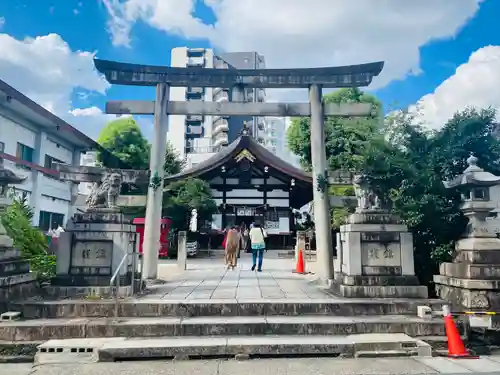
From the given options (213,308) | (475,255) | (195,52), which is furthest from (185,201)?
(195,52)

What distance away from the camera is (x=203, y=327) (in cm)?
570

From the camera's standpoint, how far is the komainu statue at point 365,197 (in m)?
7.66

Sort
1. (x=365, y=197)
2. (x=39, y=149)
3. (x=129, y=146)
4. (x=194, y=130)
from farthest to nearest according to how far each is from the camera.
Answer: (x=194, y=130)
(x=129, y=146)
(x=39, y=149)
(x=365, y=197)

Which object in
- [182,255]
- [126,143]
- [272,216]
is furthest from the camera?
[126,143]

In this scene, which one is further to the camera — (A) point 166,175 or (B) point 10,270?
(A) point 166,175

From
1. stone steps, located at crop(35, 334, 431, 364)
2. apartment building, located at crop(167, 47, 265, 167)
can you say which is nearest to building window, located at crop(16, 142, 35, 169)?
stone steps, located at crop(35, 334, 431, 364)

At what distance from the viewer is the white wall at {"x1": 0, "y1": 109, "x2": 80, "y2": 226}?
1766 centimetres

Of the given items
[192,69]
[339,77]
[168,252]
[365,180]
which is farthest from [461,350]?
[168,252]

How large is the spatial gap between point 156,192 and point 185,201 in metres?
11.2

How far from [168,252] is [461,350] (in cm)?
1689

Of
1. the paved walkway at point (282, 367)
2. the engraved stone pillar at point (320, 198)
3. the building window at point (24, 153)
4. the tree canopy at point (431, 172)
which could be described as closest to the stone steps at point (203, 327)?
the paved walkway at point (282, 367)

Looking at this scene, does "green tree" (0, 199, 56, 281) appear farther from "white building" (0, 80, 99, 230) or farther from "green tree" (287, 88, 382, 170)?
"green tree" (287, 88, 382, 170)

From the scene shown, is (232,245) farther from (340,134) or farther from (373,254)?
(340,134)

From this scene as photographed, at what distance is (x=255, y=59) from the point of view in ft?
200
